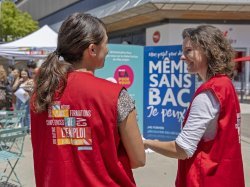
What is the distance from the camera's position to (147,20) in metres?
29.0

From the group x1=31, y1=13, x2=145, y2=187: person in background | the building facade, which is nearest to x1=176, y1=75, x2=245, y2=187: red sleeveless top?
x1=31, y1=13, x2=145, y2=187: person in background

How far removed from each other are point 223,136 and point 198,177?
0.80 feet

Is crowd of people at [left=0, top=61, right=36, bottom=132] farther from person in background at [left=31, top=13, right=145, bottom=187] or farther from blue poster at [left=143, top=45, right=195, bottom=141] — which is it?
person in background at [left=31, top=13, right=145, bottom=187]

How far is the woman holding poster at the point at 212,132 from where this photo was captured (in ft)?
8.02

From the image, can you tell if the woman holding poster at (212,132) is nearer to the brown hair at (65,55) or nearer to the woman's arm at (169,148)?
the woman's arm at (169,148)

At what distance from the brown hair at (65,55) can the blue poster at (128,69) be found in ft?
21.3

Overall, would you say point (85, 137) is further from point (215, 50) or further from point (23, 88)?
point (23, 88)

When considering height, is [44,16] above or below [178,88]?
above

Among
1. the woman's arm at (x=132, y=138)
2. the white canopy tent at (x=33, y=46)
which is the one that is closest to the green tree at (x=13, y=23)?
the white canopy tent at (x=33, y=46)

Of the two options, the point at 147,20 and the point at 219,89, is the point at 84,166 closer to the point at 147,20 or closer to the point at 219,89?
the point at 219,89

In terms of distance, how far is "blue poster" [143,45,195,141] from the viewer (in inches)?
316

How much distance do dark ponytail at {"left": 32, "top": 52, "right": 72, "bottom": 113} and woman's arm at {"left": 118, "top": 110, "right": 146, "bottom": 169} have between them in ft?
1.06

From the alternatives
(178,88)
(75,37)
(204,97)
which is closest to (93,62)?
(75,37)

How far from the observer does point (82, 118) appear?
2125mm
